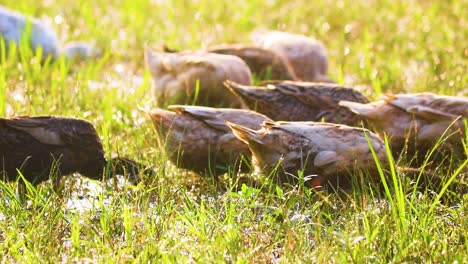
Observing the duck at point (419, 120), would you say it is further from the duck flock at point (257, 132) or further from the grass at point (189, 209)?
the grass at point (189, 209)

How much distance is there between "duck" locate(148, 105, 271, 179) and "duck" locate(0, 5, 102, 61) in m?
1.94

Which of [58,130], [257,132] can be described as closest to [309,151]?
[257,132]

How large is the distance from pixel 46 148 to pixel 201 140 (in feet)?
1.81

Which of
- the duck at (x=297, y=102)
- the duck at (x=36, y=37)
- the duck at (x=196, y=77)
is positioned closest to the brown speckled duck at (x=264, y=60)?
the duck at (x=196, y=77)

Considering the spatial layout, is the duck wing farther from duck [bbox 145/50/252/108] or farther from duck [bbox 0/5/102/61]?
duck [bbox 0/5/102/61]

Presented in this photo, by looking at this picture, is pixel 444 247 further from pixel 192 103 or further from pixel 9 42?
pixel 9 42

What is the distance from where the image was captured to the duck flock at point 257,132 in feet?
9.32

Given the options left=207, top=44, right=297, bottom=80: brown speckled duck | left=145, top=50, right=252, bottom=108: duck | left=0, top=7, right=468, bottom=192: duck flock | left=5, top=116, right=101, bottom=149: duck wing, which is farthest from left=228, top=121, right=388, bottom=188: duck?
left=207, top=44, right=297, bottom=80: brown speckled duck

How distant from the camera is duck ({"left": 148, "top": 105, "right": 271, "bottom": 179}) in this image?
10.1 ft

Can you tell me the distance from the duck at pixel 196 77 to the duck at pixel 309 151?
0.97 m

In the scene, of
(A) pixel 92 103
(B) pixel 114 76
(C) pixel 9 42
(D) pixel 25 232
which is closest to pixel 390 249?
(D) pixel 25 232

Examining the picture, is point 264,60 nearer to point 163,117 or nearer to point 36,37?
point 163,117

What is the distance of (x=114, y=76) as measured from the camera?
4.70m

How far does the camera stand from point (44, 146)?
2.87 meters
